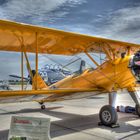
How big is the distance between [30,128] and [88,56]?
15.5 ft

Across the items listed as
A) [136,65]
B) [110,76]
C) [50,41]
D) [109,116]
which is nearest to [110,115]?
[109,116]

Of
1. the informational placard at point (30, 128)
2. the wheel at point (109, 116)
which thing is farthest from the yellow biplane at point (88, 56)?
the informational placard at point (30, 128)

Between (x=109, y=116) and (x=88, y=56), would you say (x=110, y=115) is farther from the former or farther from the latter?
(x=88, y=56)

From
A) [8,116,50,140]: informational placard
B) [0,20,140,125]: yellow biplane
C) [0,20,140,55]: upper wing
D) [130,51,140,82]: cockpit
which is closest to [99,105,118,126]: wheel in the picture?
[0,20,140,125]: yellow biplane

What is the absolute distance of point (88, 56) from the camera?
26.7 ft

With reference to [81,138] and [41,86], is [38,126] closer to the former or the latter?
[81,138]

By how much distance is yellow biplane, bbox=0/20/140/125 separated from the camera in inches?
262

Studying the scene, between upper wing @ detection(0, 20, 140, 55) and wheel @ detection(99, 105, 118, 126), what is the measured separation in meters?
1.85

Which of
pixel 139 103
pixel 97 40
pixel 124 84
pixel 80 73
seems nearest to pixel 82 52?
pixel 80 73

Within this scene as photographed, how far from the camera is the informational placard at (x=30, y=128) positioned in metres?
3.67

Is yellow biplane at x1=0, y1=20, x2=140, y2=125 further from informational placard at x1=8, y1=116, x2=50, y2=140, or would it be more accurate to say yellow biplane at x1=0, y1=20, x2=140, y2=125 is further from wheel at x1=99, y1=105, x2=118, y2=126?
informational placard at x1=8, y1=116, x2=50, y2=140

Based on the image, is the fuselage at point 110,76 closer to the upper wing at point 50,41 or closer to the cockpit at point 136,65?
the cockpit at point 136,65

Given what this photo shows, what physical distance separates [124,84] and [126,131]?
1.75m

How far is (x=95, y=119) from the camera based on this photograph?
8258mm
